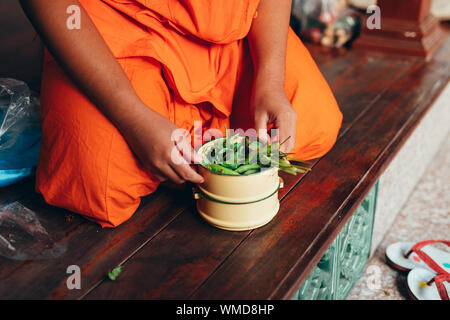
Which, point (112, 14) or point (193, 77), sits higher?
point (112, 14)

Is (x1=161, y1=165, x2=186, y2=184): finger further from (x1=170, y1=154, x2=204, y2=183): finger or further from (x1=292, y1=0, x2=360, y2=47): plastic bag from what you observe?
(x1=292, y1=0, x2=360, y2=47): plastic bag

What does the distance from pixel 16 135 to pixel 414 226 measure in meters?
1.29

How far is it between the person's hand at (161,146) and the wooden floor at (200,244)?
16 centimetres

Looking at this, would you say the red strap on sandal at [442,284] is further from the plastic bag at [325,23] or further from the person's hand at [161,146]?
the plastic bag at [325,23]

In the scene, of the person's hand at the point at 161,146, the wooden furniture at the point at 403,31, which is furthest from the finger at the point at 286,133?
the wooden furniture at the point at 403,31

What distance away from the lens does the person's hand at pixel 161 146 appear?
3.27 ft

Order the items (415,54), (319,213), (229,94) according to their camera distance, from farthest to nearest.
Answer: (415,54), (229,94), (319,213)

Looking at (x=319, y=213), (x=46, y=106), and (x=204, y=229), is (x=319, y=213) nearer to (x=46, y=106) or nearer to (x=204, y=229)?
(x=204, y=229)

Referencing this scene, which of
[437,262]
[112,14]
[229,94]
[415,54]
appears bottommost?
[437,262]

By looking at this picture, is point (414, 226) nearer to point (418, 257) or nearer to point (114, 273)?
point (418, 257)

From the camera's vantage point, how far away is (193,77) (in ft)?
3.85

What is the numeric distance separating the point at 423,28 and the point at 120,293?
6.37ft

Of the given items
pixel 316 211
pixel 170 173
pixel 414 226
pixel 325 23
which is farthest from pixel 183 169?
pixel 325 23
